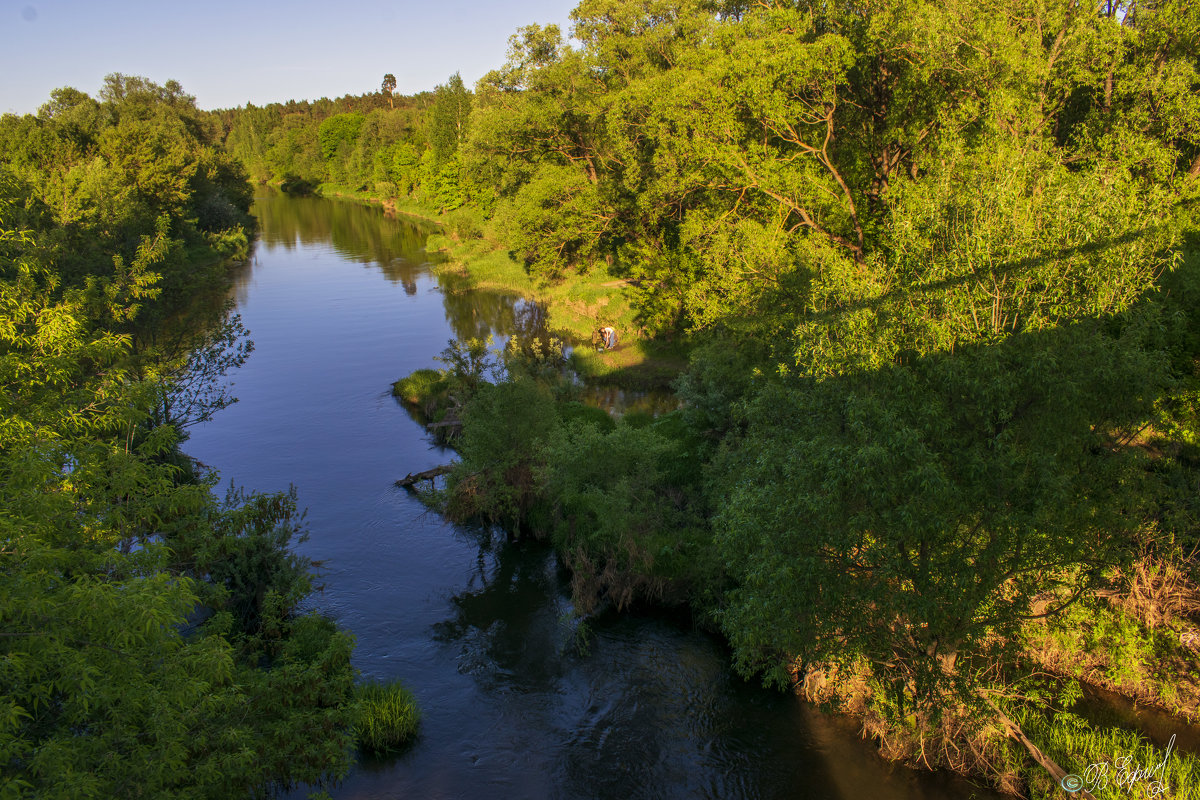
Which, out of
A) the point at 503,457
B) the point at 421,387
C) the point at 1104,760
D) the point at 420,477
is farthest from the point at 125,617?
the point at 421,387

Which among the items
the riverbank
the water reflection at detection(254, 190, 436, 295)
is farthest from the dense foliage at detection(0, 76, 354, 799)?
the water reflection at detection(254, 190, 436, 295)

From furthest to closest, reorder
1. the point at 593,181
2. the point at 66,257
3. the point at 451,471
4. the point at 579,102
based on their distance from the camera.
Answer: the point at 593,181 < the point at 579,102 < the point at 66,257 < the point at 451,471

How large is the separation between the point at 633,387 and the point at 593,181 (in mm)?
17840

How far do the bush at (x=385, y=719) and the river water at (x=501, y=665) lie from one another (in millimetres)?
337

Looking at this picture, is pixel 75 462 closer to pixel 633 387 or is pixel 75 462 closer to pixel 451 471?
pixel 451 471

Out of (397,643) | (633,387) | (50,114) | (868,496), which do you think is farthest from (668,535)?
(50,114)

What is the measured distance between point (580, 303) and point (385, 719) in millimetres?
37764

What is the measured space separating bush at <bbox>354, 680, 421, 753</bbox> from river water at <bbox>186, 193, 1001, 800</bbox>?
337mm

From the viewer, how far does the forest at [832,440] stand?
12469mm

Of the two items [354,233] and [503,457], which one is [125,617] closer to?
[503,457]

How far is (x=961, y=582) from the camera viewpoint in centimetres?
1303

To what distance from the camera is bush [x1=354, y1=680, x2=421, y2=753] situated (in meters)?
16.9

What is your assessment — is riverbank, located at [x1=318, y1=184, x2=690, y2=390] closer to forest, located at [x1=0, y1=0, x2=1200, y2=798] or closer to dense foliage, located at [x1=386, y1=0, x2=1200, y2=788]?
dense foliage, located at [x1=386, y1=0, x2=1200, y2=788]

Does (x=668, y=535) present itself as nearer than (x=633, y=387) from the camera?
Yes
